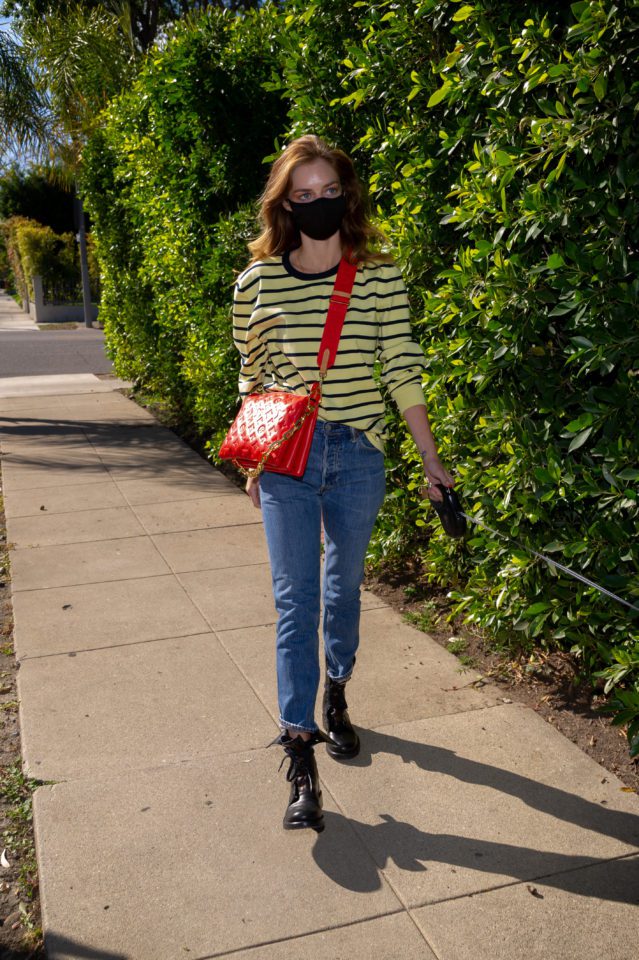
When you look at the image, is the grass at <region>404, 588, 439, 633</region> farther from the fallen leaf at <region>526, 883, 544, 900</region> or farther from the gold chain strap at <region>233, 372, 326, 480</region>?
the fallen leaf at <region>526, 883, 544, 900</region>

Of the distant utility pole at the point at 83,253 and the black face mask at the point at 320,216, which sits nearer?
the black face mask at the point at 320,216

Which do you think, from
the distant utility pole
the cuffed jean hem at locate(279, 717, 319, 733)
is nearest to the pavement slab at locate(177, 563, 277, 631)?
the cuffed jean hem at locate(279, 717, 319, 733)

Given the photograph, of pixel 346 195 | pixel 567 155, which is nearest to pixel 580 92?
pixel 567 155

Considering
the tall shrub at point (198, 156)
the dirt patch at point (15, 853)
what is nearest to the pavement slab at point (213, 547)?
the tall shrub at point (198, 156)

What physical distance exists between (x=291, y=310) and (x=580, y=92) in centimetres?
115

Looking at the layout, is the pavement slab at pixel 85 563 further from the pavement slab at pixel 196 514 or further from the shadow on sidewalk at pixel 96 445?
the shadow on sidewalk at pixel 96 445

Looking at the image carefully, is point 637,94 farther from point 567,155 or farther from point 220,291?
point 220,291

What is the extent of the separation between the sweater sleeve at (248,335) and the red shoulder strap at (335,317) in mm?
267

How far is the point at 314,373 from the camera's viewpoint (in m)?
3.10

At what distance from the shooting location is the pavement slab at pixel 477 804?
284cm

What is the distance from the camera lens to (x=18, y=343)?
79.4 ft

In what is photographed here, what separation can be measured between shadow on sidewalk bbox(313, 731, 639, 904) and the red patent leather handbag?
1.16m

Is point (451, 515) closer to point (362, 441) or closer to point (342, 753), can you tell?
point (362, 441)

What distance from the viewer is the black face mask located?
3.08 m
